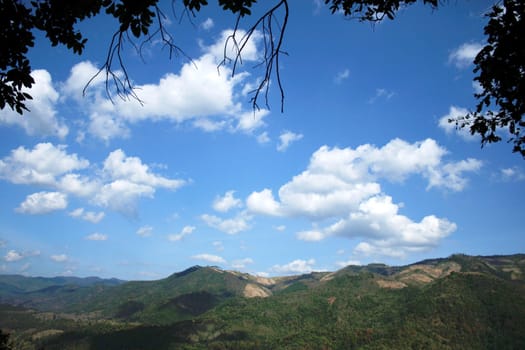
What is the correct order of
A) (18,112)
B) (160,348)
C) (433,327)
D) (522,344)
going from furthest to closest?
(160,348) → (433,327) → (522,344) → (18,112)

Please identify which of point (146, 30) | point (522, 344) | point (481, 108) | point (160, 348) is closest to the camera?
point (146, 30)

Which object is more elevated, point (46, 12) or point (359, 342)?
point (46, 12)

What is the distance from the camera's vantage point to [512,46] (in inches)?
293

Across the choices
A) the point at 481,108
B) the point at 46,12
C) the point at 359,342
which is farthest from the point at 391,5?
the point at 359,342

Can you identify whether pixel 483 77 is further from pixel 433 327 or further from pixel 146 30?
pixel 433 327

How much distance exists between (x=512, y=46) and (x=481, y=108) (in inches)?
72.0

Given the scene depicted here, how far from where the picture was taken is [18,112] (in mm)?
5613

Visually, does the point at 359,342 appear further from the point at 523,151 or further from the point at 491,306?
the point at 523,151

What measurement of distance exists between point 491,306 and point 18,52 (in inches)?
9228

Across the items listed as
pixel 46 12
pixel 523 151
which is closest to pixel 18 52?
pixel 46 12

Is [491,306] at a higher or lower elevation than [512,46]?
lower

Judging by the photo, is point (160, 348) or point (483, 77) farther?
point (160, 348)

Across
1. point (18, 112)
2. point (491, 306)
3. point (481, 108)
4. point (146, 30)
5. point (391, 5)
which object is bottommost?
point (491, 306)

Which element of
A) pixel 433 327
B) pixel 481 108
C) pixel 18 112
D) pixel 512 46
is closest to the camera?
pixel 18 112
